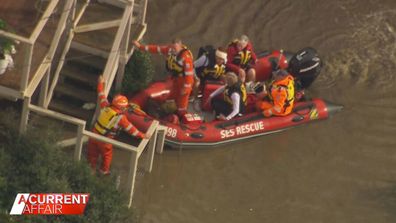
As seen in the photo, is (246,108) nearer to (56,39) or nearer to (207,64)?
(207,64)

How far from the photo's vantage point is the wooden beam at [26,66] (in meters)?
13.1

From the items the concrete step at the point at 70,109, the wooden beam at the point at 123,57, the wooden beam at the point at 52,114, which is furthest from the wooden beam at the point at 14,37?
the wooden beam at the point at 123,57

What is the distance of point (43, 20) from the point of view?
1359 cm

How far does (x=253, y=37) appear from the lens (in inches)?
741

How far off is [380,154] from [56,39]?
6.58 meters

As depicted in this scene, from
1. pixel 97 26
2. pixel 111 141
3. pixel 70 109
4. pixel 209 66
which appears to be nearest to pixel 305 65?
pixel 209 66

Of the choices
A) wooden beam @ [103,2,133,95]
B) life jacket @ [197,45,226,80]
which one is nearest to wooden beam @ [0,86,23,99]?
wooden beam @ [103,2,133,95]

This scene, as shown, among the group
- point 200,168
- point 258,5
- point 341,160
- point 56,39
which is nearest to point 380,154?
point 341,160

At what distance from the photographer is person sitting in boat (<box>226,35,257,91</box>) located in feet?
54.8

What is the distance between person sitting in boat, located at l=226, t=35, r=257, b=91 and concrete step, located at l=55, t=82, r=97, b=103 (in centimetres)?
285

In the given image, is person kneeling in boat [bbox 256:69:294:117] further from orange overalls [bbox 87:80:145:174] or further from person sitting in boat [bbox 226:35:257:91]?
orange overalls [bbox 87:80:145:174]

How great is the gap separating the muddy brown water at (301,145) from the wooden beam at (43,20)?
11.1ft

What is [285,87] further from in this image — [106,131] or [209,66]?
[106,131]

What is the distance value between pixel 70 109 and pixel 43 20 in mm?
2342
